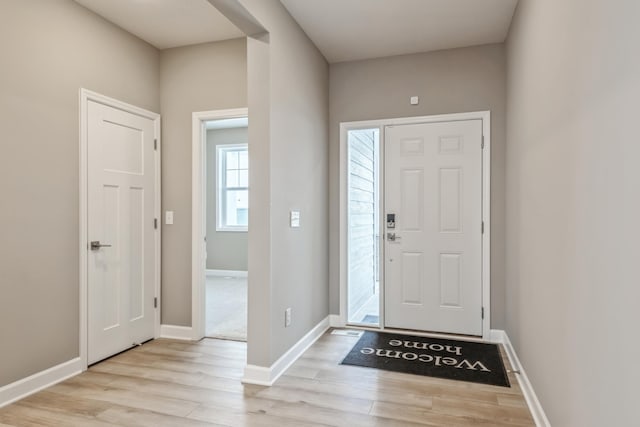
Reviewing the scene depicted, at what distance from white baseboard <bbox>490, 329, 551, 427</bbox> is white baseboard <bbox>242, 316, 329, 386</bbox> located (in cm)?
163

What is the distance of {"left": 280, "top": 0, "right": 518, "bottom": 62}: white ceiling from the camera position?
9.77ft

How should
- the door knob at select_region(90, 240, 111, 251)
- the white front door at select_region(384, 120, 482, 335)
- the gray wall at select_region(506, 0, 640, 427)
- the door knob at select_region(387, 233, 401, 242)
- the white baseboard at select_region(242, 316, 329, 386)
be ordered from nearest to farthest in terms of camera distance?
the gray wall at select_region(506, 0, 640, 427) → the white baseboard at select_region(242, 316, 329, 386) → the door knob at select_region(90, 240, 111, 251) → the white front door at select_region(384, 120, 482, 335) → the door knob at select_region(387, 233, 401, 242)

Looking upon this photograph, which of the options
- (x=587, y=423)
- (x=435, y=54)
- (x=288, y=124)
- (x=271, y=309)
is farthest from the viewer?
(x=435, y=54)

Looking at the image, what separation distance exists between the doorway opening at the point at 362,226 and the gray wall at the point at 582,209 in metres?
1.88

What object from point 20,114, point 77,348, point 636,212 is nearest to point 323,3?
point 20,114

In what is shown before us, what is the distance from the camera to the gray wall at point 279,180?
9.11 feet

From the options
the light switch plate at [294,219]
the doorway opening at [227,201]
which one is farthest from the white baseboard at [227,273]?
the light switch plate at [294,219]

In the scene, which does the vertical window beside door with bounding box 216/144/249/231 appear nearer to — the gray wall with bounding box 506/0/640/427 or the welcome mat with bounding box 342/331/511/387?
the welcome mat with bounding box 342/331/511/387

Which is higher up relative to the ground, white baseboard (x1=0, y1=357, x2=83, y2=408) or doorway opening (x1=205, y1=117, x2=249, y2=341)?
doorway opening (x1=205, y1=117, x2=249, y2=341)

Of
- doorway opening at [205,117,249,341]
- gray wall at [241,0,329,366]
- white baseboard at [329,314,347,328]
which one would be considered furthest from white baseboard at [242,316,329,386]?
doorway opening at [205,117,249,341]

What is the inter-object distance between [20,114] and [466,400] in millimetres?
3395

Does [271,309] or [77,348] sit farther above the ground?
[271,309]

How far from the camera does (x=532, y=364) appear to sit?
241 centimetres

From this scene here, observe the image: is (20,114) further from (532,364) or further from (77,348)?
(532,364)
